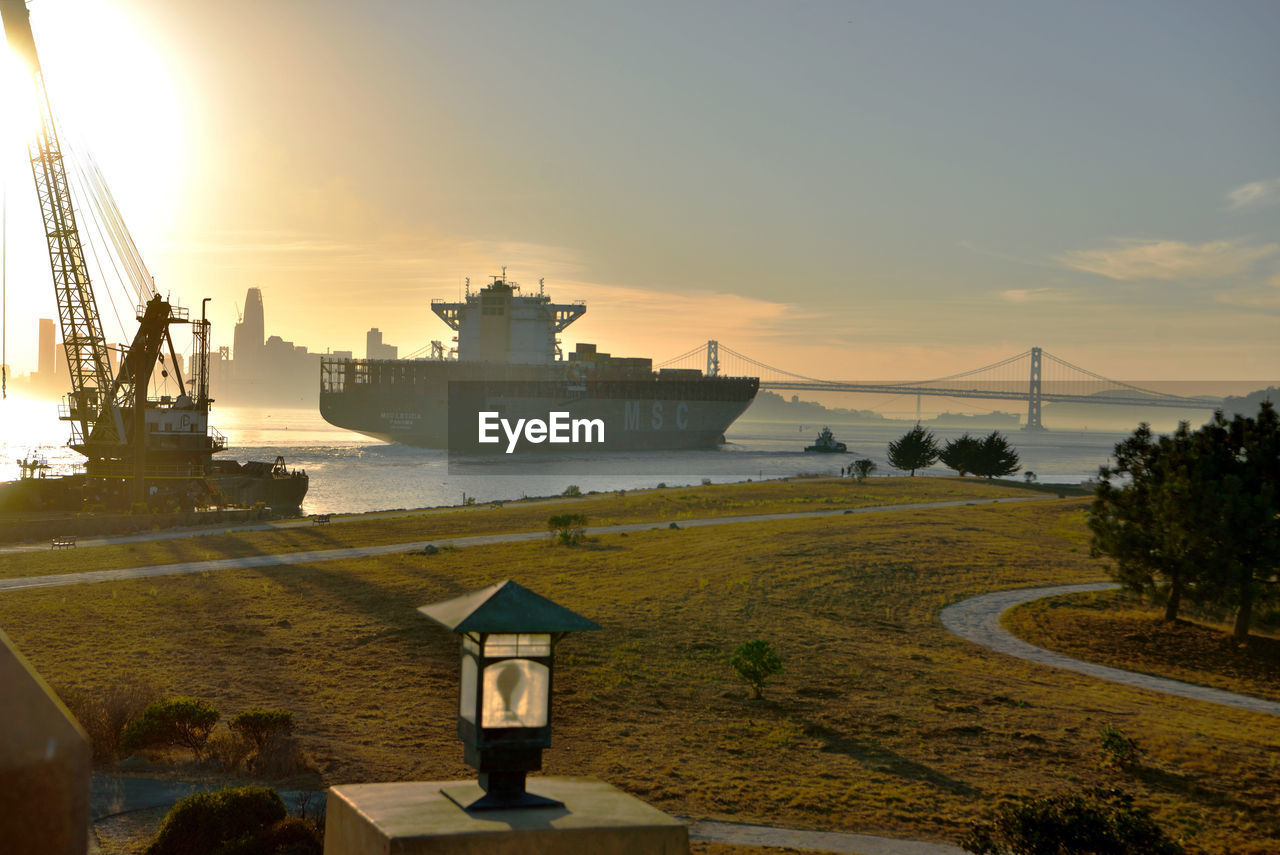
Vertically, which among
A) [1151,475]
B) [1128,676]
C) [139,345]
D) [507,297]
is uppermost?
[507,297]

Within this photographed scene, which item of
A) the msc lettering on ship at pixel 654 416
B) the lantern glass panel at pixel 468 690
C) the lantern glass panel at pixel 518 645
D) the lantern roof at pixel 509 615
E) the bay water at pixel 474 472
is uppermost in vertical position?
the msc lettering on ship at pixel 654 416

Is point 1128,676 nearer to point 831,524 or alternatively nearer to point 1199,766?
point 1199,766

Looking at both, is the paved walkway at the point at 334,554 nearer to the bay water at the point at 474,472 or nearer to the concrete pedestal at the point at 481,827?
the concrete pedestal at the point at 481,827

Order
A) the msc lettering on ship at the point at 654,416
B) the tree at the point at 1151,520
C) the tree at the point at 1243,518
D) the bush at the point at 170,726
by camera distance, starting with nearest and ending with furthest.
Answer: the bush at the point at 170,726
the tree at the point at 1243,518
the tree at the point at 1151,520
the msc lettering on ship at the point at 654,416

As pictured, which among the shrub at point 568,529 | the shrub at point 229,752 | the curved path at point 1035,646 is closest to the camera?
the shrub at point 229,752

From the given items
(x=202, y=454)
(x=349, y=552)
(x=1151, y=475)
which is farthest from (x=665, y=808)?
(x=202, y=454)

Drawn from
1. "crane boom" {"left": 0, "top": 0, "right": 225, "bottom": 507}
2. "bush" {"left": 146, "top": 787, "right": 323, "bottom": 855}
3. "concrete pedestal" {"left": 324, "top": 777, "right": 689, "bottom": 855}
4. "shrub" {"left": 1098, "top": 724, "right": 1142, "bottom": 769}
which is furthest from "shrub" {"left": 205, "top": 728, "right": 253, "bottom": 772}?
"crane boom" {"left": 0, "top": 0, "right": 225, "bottom": 507}

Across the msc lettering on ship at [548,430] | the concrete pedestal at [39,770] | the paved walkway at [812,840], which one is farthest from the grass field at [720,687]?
the msc lettering on ship at [548,430]
